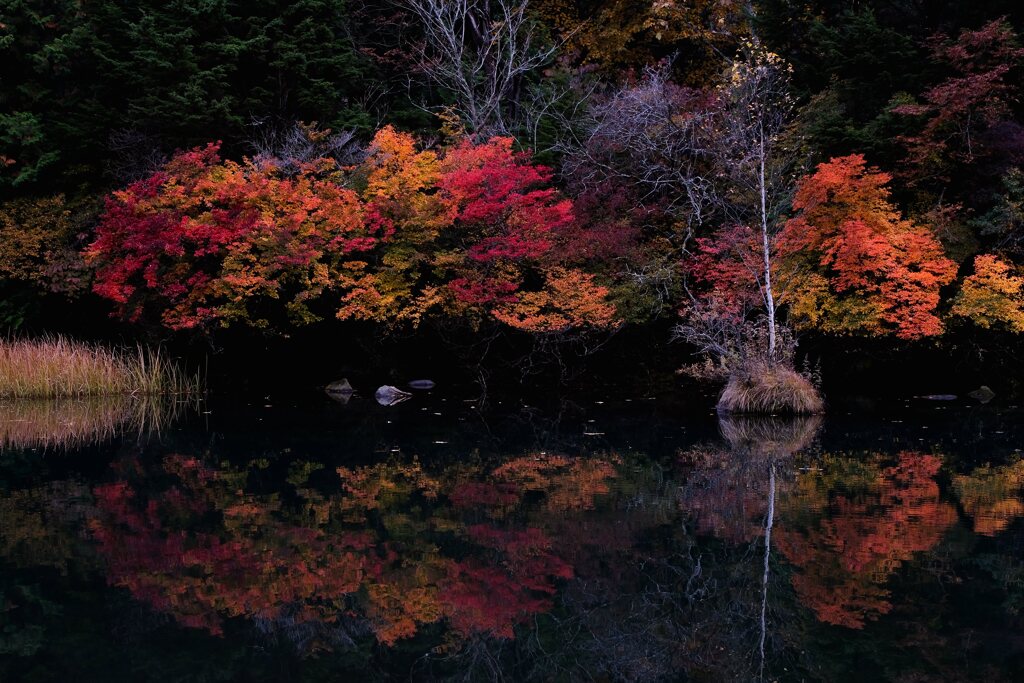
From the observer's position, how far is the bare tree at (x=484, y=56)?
21.8 meters

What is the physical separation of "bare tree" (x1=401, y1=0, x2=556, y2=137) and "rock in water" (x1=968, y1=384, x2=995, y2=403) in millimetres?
10239

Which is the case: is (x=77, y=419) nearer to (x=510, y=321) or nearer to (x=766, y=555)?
(x=510, y=321)

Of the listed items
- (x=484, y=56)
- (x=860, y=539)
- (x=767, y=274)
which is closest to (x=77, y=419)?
(x=767, y=274)

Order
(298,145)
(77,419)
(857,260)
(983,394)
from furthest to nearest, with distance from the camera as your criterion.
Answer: (298,145), (983,394), (857,260), (77,419)

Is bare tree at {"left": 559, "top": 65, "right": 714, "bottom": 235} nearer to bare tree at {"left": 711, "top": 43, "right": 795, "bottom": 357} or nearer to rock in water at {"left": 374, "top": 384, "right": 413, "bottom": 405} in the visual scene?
bare tree at {"left": 711, "top": 43, "right": 795, "bottom": 357}

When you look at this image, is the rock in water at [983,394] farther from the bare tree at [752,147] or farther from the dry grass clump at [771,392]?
the dry grass clump at [771,392]

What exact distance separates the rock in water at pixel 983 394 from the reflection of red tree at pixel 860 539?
871cm

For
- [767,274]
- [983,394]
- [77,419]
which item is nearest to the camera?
[77,419]

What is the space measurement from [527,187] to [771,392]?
6.73m

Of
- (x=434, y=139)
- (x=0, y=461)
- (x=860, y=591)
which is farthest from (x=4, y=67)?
(x=860, y=591)

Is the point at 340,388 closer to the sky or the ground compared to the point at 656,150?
closer to the ground

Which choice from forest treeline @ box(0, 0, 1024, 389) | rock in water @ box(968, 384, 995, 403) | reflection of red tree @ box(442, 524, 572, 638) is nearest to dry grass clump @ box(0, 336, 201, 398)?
forest treeline @ box(0, 0, 1024, 389)

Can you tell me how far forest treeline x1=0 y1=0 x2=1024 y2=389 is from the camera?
1667cm

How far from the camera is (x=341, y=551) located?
22.2ft
